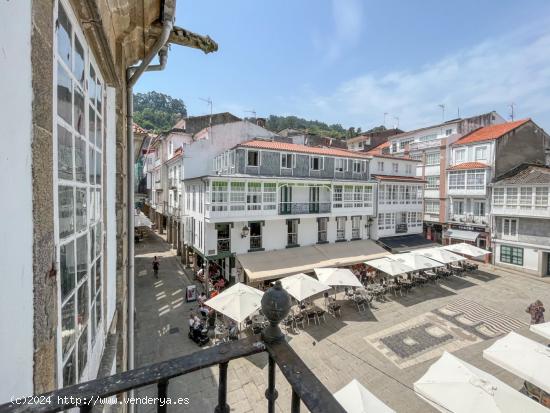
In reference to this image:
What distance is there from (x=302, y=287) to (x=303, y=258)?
15.3ft

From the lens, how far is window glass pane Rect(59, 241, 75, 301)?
232 centimetres

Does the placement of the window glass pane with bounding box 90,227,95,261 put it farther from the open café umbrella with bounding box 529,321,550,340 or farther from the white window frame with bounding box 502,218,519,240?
the white window frame with bounding box 502,218,519,240

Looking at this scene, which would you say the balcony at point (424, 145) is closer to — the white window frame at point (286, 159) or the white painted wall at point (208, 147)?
the white window frame at point (286, 159)

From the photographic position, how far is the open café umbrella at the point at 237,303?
11.0 metres

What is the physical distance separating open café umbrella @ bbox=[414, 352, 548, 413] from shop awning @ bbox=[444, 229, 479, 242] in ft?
77.3

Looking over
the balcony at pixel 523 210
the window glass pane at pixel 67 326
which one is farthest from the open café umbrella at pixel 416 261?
the window glass pane at pixel 67 326

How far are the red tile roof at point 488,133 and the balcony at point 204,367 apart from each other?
32.0 meters

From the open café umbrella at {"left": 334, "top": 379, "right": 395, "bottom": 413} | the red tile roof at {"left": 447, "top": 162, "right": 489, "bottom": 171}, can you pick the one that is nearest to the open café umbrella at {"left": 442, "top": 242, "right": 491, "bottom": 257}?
the red tile roof at {"left": 447, "top": 162, "right": 489, "bottom": 171}

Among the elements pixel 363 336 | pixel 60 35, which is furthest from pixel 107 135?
pixel 363 336

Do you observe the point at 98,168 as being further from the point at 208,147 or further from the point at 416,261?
the point at 416,261

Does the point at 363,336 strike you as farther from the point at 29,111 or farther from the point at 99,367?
the point at 29,111

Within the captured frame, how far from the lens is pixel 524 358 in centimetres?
829

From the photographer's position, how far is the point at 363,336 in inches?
493

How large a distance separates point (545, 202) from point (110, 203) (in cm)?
2970
